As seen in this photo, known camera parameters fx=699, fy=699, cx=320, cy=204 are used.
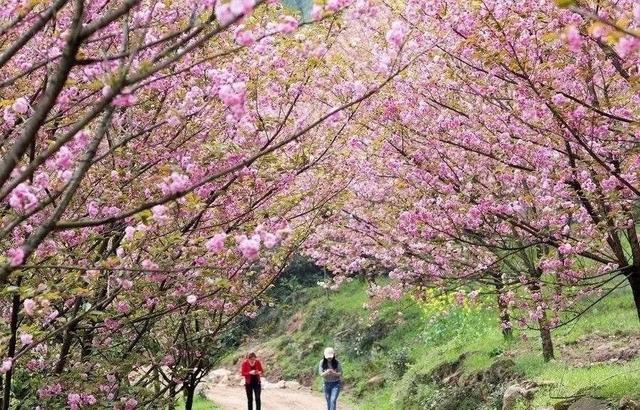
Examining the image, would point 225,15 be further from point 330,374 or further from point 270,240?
point 330,374

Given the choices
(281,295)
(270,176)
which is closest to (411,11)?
(270,176)

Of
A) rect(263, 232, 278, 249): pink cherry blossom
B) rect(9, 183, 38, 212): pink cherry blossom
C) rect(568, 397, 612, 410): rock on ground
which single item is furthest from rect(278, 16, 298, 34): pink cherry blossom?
rect(568, 397, 612, 410): rock on ground

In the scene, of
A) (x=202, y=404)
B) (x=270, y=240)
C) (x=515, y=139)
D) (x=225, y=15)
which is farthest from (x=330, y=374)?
(x=225, y=15)

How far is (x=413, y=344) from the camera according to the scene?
23141 mm

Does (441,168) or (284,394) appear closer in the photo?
(441,168)

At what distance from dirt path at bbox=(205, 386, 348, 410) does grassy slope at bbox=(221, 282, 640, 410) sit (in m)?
1.21

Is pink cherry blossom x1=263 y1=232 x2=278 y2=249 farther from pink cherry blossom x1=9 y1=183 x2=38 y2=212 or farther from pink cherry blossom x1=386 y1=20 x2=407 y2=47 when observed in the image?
pink cherry blossom x1=386 y1=20 x2=407 y2=47

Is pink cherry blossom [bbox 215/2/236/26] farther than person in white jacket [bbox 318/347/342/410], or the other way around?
person in white jacket [bbox 318/347/342/410]

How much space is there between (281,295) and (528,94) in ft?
89.9

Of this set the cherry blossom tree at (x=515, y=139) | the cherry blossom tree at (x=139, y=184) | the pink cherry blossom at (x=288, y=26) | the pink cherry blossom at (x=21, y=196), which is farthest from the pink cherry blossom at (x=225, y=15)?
the cherry blossom tree at (x=515, y=139)

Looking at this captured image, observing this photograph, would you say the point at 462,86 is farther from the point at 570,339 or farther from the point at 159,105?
the point at 570,339

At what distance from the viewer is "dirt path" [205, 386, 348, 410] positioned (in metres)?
20.4

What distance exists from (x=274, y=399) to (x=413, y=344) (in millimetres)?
4933

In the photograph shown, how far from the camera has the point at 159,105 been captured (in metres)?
7.07
